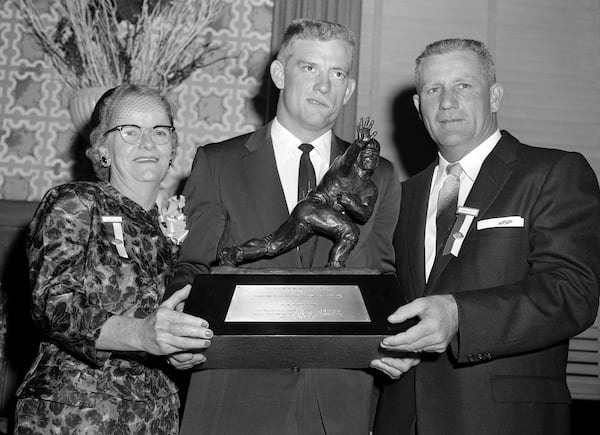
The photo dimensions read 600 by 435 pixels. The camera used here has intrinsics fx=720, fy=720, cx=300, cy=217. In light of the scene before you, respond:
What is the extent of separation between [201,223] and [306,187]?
28 cm

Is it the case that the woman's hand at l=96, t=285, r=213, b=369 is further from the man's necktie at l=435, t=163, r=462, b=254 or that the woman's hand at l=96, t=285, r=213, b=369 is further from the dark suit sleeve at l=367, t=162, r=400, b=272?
the man's necktie at l=435, t=163, r=462, b=254

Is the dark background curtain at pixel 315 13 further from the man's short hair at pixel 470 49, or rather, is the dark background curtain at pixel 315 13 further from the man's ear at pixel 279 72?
the man's ear at pixel 279 72

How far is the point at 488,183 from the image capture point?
1.93m

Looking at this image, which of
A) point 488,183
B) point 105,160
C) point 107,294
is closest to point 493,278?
point 488,183

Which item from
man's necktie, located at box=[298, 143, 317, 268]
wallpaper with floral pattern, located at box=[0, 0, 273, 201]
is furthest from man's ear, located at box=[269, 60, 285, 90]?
wallpaper with floral pattern, located at box=[0, 0, 273, 201]

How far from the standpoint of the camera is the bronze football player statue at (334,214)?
1.62 metres

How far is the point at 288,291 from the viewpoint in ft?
4.95

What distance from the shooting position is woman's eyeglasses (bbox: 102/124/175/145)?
192 cm

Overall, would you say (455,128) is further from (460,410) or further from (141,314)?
(141,314)

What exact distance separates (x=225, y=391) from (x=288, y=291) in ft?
1.05

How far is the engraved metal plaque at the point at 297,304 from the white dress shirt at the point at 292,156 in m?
0.36

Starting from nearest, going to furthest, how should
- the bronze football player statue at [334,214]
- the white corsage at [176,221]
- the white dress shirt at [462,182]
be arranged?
the bronze football player statue at [334,214], the white corsage at [176,221], the white dress shirt at [462,182]

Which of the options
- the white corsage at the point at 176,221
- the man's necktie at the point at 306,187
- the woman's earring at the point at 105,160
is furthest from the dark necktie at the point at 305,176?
the woman's earring at the point at 105,160

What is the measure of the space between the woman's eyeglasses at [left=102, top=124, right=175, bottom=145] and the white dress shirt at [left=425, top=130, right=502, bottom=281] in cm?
77
